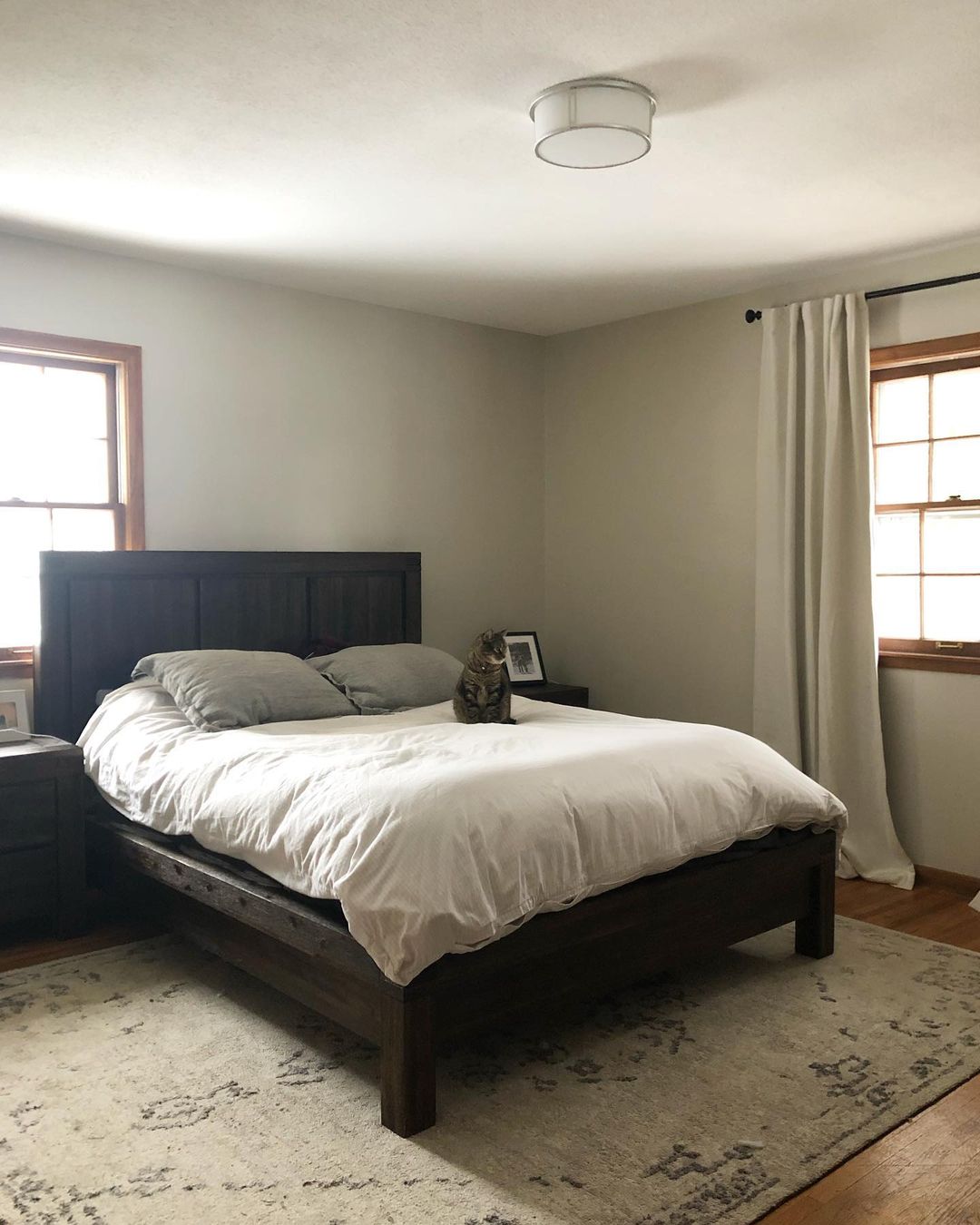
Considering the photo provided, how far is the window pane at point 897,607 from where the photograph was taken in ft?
14.8

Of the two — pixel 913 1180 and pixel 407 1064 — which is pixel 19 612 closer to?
pixel 407 1064

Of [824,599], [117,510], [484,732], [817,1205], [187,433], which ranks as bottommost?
[817,1205]

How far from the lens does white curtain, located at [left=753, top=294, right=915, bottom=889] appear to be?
4.41 meters

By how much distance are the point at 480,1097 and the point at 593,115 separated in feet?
8.15

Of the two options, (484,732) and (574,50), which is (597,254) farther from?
(484,732)

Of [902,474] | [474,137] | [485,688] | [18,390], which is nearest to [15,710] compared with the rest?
[18,390]

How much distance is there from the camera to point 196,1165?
223cm

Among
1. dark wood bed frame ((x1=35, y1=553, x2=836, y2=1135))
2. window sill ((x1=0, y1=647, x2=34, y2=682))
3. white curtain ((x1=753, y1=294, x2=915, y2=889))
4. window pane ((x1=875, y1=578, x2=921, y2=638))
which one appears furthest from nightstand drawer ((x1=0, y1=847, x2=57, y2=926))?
window pane ((x1=875, y1=578, x2=921, y2=638))

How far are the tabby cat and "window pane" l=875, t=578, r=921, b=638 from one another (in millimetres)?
1696

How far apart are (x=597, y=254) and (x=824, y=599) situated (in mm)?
1719

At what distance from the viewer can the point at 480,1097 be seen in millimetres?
2525

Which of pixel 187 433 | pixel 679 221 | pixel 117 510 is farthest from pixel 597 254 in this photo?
pixel 117 510

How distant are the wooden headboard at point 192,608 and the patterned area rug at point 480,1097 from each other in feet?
4.05

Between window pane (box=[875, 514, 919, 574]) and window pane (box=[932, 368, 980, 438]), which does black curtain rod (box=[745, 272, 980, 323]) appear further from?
window pane (box=[875, 514, 919, 574])
